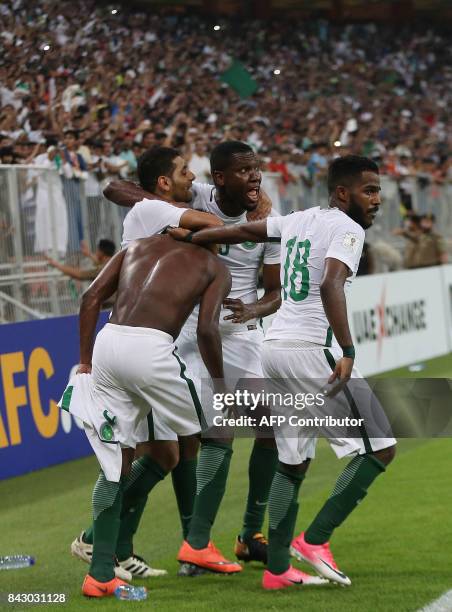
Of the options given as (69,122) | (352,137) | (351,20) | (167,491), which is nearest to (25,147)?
(69,122)

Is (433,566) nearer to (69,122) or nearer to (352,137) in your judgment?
(69,122)

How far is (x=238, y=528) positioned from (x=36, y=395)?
3155 millimetres

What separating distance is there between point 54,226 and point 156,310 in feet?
18.9

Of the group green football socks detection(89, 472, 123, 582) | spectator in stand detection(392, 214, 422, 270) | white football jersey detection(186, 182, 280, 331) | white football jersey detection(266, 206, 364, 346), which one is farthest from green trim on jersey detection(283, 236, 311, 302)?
spectator in stand detection(392, 214, 422, 270)

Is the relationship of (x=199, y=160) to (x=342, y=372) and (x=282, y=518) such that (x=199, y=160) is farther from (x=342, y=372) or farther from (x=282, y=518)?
(x=342, y=372)

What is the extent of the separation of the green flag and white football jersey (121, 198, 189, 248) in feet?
56.5

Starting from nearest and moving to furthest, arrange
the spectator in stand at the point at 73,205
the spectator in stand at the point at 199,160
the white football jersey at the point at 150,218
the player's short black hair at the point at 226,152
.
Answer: the white football jersey at the point at 150,218, the player's short black hair at the point at 226,152, the spectator in stand at the point at 73,205, the spectator in stand at the point at 199,160

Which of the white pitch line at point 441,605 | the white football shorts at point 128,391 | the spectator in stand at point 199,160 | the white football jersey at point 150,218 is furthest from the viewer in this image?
the spectator in stand at point 199,160

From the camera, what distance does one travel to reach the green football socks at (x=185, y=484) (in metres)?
6.08

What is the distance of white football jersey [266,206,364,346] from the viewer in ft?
16.9

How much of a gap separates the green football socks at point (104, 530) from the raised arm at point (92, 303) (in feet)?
1.89

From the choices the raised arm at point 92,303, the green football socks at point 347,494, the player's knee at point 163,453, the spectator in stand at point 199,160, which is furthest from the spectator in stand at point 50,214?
the green football socks at point 347,494

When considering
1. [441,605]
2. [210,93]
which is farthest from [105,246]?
[210,93]

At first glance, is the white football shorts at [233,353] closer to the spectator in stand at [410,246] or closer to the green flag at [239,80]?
the spectator in stand at [410,246]
